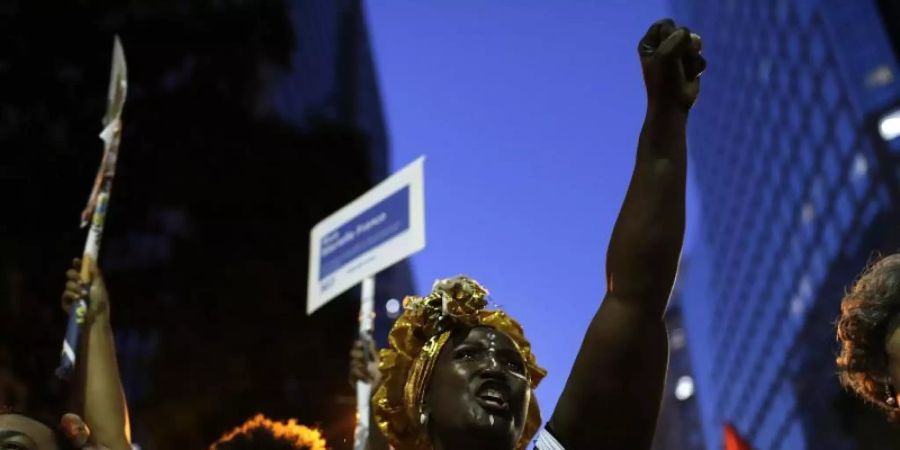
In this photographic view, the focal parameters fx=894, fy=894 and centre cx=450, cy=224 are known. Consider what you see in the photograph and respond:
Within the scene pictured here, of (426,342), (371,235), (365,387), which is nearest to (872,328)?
(426,342)

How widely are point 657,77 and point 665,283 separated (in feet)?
1.61

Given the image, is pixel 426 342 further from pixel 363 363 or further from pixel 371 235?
pixel 371 235

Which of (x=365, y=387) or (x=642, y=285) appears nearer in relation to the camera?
(x=642, y=285)

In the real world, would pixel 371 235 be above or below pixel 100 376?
above

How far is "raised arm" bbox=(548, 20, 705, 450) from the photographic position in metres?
2.07

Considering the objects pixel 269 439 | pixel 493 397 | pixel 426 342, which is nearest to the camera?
pixel 493 397

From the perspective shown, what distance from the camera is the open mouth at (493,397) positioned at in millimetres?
2457

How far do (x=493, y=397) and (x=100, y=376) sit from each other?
214 cm

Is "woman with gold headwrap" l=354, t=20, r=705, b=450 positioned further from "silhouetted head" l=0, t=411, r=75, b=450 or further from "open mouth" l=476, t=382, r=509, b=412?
"silhouetted head" l=0, t=411, r=75, b=450

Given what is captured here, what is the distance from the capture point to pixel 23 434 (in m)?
2.85

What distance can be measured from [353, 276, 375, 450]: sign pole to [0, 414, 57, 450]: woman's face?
5.35 ft

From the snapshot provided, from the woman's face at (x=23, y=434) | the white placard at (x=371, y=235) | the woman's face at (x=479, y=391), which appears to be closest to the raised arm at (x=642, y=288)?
the woman's face at (x=479, y=391)

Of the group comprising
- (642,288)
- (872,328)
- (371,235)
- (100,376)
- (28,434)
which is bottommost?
(872,328)

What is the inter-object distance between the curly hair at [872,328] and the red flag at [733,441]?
1.85m
